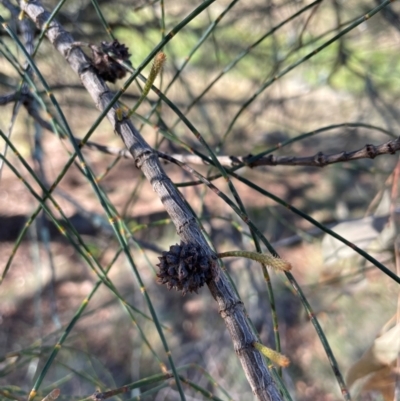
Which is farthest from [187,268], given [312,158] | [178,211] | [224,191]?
[224,191]

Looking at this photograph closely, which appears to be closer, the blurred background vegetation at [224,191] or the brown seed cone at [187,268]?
the brown seed cone at [187,268]

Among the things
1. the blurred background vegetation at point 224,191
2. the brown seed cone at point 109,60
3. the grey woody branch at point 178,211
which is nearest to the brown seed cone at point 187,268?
the grey woody branch at point 178,211

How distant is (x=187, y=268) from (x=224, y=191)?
1986 mm

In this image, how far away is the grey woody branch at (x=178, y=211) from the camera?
1.12ft

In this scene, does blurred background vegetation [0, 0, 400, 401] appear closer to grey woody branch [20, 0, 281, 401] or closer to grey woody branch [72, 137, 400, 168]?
grey woody branch [72, 137, 400, 168]

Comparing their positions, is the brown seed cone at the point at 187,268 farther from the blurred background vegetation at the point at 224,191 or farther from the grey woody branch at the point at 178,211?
the blurred background vegetation at the point at 224,191

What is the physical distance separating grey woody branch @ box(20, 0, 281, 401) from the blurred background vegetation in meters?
0.58

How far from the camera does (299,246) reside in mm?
2561

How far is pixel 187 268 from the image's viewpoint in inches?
13.9

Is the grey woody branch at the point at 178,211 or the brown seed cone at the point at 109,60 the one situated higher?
the brown seed cone at the point at 109,60

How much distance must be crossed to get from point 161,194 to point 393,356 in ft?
1.40

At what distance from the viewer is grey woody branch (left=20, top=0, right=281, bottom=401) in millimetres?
340

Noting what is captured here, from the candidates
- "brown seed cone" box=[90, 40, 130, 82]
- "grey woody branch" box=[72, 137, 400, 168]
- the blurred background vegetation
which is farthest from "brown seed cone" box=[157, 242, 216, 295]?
the blurred background vegetation

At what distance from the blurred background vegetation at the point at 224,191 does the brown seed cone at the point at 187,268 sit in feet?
1.99
